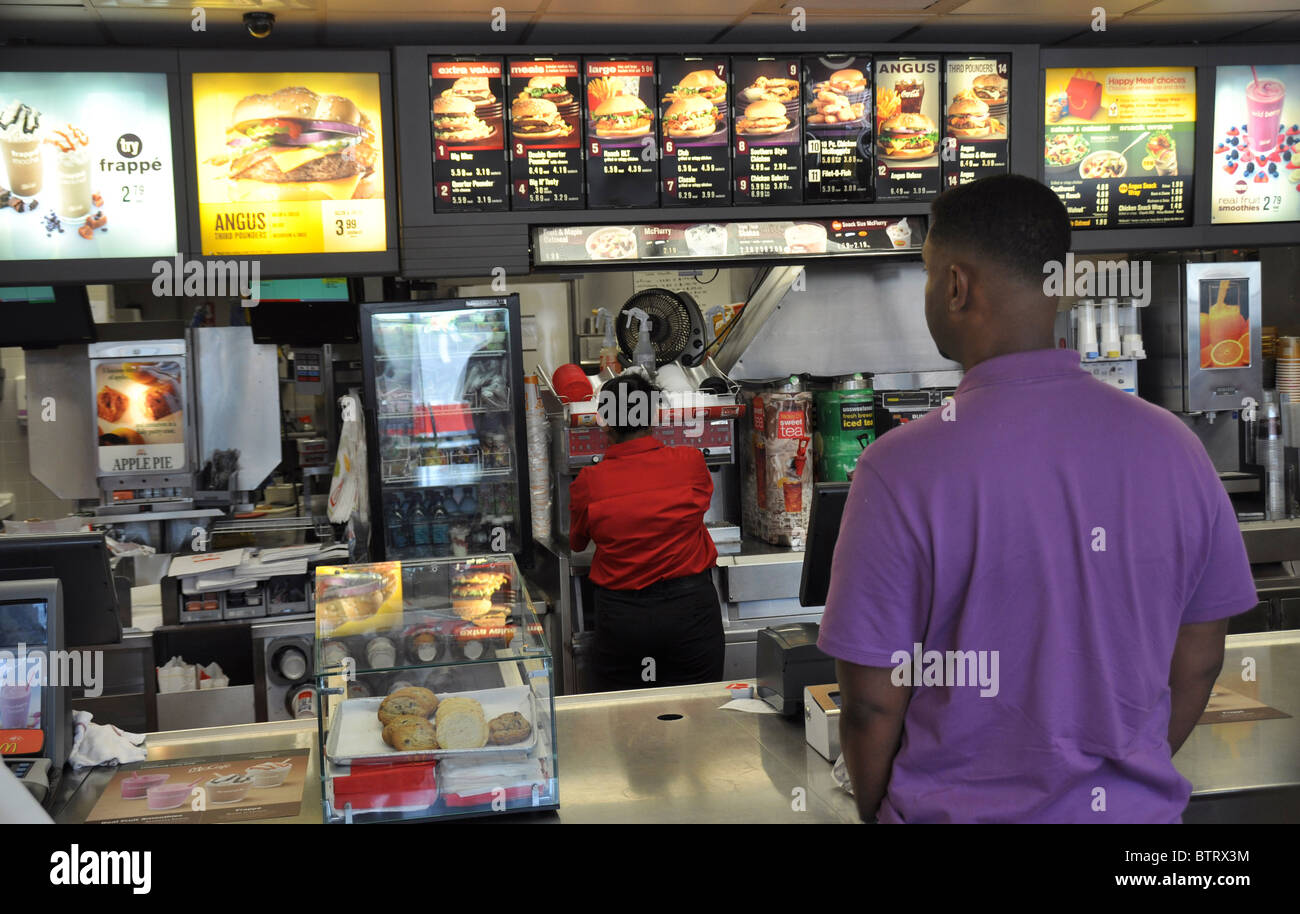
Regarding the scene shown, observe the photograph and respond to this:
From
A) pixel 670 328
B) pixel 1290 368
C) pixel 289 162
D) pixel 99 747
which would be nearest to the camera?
pixel 99 747

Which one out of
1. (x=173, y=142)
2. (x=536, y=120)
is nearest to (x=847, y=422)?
(x=536, y=120)

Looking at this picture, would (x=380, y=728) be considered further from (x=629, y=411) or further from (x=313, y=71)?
(x=313, y=71)

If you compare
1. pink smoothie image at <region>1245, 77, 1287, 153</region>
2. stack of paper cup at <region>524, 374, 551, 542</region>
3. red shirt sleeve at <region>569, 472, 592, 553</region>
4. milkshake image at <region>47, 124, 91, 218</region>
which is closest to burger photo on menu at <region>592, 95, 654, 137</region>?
stack of paper cup at <region>524, 374, 551, 542</region>

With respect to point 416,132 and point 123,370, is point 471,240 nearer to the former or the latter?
point 416,132

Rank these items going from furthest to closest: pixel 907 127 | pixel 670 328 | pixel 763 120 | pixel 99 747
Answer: pixel 670 328 → pixel 907 127 → pixel 763 120 → pixel 99 747

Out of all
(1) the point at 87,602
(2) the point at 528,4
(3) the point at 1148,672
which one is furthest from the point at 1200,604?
(2) the point at 528,4

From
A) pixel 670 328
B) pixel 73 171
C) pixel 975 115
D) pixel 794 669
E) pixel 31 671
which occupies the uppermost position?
pixel 975 115

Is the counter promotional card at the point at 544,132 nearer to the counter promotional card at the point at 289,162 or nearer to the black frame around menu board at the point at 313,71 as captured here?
the black frame around menu board at the point at 313,71

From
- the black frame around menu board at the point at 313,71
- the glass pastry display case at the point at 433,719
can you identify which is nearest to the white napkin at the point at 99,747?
the glass pastry display case at the point at 433,719

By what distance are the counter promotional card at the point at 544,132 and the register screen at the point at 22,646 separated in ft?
8.53

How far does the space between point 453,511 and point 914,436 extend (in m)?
3.73

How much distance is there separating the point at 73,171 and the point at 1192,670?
412 centimetres

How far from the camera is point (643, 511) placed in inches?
157

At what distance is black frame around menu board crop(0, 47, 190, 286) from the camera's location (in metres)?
4.16
